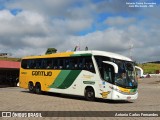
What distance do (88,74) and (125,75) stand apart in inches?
105

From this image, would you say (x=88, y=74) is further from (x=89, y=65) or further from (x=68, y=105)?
(x=68, y=105)

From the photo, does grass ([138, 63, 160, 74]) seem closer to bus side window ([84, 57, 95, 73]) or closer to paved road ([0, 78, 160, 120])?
bus side window ([84, 57, 95, 73])

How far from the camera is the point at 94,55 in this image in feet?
71.9

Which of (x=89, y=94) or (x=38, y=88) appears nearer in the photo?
(x=89, y=94)

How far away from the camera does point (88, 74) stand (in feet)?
73.1

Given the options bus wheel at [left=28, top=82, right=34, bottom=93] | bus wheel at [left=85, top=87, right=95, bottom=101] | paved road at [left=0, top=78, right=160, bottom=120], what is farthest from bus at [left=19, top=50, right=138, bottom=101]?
paved road at [left=0, top=78, right=160, bottom=120]

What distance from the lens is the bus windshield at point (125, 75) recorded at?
20.6 meters

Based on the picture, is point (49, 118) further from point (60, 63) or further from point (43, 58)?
point (43, 58)

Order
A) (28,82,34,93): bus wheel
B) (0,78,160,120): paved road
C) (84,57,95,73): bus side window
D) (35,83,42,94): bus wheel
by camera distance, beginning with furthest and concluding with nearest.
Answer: (28,82,34,93): bus wheel → (35,83,42,94): bus wheel → (84,57,95,73): bus side window → (0,78,160,120): paved road

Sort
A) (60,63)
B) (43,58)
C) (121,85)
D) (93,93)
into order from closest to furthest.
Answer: (121,85)
(93,93)
(60,63)
(43,58)

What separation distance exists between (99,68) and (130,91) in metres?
2.44

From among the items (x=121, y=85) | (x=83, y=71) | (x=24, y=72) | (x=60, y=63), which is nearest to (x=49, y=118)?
(x=121, y=85)

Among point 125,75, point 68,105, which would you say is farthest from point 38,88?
point 68,105

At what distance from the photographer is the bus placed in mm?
20672
